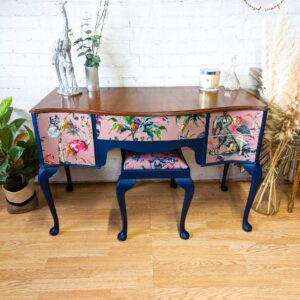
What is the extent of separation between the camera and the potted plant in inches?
59.1

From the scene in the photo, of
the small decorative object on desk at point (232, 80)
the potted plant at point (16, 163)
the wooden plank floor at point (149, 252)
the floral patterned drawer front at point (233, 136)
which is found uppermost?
the small decorative object on desk at point (232, 80)

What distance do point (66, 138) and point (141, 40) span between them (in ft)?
2.66

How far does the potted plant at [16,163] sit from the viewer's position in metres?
1.50

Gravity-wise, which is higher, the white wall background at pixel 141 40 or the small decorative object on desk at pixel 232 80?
the white wall background at pixel 141 40

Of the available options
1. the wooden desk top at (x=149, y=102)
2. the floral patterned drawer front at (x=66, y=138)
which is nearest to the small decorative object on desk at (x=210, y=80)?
the wooden desk top at (x=149, y=102)

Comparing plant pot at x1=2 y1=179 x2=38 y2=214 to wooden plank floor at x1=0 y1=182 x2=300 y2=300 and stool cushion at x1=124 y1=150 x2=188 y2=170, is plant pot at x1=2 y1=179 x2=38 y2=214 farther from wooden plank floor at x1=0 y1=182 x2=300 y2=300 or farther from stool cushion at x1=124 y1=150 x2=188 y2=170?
stool cushion at x1=124 y1=150 x2=188 y2=170

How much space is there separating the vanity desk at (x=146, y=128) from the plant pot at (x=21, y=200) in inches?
14.2

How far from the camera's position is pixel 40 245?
58.1 inches

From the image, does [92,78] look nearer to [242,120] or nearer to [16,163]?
[16,163]

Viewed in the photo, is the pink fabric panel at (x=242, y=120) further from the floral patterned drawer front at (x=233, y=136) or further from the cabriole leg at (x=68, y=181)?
the cabriole leg at (x=68, y=181)

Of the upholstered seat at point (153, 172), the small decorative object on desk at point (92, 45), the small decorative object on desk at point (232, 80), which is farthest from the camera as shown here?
the small decorative object on desk at point (232, 80)

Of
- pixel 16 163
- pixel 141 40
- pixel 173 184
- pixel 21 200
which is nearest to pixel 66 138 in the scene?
pixel 16 163

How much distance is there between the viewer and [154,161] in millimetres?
1386

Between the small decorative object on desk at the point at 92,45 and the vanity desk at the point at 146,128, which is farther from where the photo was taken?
the small decorative object on desk at the point at 92,45
